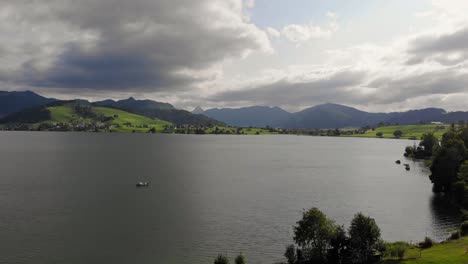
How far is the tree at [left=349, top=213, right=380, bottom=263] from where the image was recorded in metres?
57.0

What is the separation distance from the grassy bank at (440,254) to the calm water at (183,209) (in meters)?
16.0

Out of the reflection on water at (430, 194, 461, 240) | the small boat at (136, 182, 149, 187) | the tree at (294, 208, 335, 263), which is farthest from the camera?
the small boat at (136, 182, 149, 187)

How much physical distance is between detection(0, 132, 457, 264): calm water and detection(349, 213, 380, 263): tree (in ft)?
45.5

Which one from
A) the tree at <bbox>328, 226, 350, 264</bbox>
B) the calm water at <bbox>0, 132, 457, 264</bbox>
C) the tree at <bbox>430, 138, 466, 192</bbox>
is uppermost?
the tree at <bbox>430, 138, 466, 192</bbox>

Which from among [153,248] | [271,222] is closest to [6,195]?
[153,248]

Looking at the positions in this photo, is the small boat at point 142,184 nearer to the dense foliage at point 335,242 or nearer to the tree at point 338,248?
the dense foliage at point 335,242

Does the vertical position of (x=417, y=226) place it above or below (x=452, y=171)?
below

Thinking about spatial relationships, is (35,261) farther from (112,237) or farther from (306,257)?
(306,257)

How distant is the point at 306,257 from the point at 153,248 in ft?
89.2

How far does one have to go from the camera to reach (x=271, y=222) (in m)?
84.8

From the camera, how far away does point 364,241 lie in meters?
57.1

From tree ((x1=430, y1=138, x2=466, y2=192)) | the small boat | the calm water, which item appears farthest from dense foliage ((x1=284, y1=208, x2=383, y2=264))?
the small boat

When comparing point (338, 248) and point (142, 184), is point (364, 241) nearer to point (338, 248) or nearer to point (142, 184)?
point (338, 248)

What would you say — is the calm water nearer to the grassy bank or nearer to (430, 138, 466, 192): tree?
(430, 138, 466, 192): tree
